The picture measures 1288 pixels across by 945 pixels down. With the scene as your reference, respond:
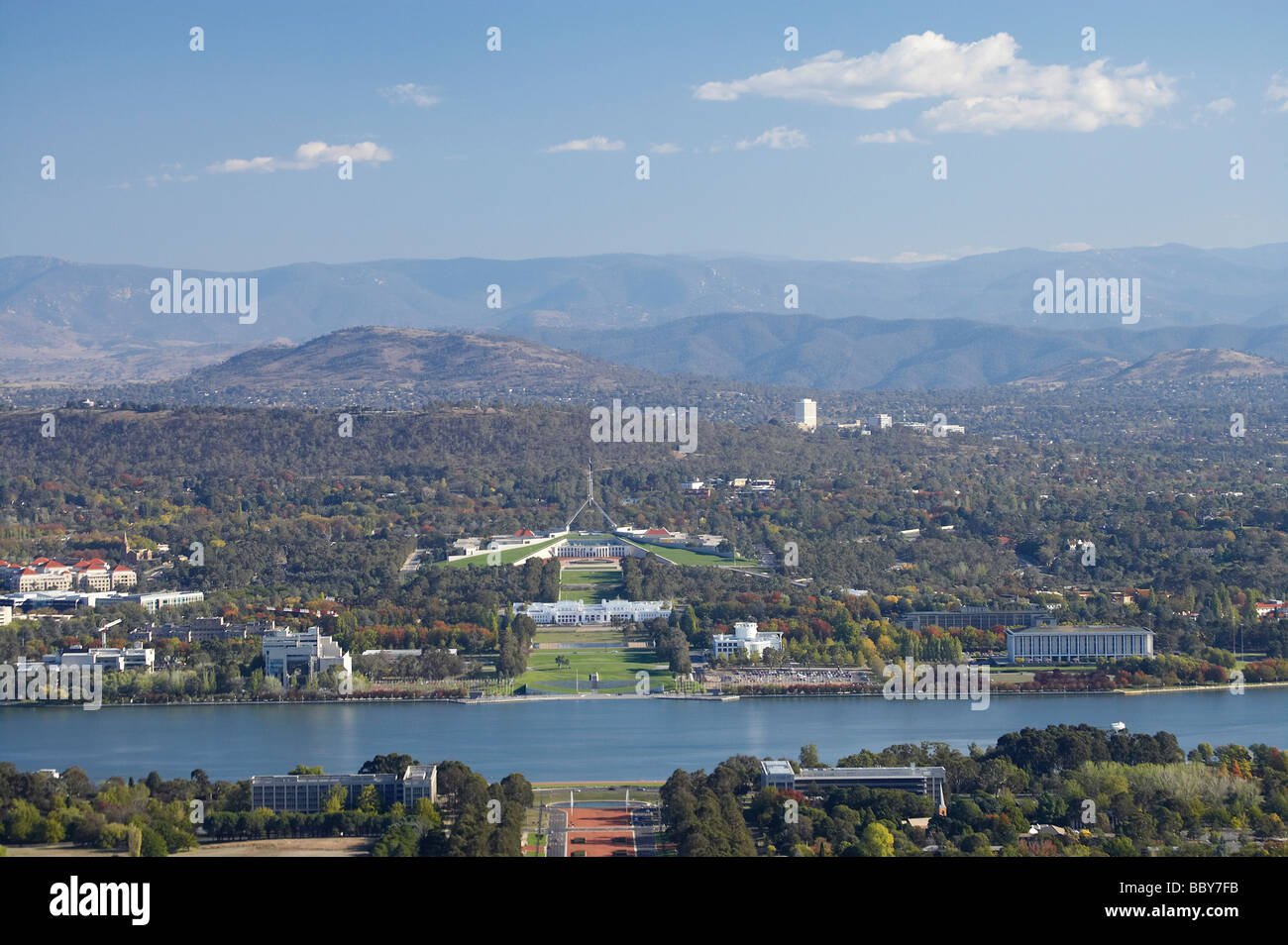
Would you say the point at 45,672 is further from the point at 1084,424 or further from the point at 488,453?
the point at 1084,424

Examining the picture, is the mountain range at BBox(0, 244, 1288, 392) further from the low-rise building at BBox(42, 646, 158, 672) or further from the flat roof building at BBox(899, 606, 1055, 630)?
the low-rise building at BBox(42, 646, 158, 672)

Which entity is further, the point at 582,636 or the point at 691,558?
the point at 691,558

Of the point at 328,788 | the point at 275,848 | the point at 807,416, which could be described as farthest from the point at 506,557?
the point at 807,416

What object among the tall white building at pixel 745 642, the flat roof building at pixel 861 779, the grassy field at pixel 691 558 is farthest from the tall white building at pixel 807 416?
the flat roof building at pixel 861 779

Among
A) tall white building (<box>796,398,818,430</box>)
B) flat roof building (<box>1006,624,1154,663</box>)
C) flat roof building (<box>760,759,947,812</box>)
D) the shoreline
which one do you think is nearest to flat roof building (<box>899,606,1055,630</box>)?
flat roof building (<box>1006,624,1154,663</box>)

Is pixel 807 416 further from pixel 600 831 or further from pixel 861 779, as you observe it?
pixel 600 831
